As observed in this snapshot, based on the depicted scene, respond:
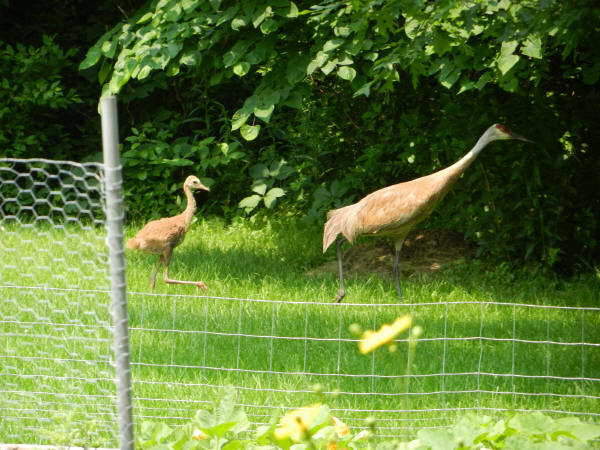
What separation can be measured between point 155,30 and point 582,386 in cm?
480

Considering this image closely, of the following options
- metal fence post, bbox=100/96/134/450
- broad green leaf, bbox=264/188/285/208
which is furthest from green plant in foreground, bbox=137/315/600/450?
broad green leaf, bbox=264/188/285/208

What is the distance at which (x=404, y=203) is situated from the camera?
6.32 metres

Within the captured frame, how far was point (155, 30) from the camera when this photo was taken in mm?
7188

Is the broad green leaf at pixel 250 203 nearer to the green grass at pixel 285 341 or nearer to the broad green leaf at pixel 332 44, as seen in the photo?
the green grass at pixel 285 341

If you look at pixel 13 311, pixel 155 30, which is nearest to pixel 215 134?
pixel 155 30

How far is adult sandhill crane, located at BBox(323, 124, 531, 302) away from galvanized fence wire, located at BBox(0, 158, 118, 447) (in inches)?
82.8

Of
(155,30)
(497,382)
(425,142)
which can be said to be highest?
(155,30)

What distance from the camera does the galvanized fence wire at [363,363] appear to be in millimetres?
4098

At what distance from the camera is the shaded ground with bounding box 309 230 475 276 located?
7.65 m

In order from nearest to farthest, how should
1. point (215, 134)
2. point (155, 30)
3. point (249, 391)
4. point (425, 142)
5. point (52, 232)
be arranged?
point (249, 391)
point (155, 30)
point (425, 142)
point (52, 232)
point (215, 134)

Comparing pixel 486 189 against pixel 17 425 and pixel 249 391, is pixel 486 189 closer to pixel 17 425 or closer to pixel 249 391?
pixel 249 391

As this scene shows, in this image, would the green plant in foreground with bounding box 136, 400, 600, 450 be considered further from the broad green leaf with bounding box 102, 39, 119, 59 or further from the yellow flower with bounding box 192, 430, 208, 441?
the broad green leaf with bounding box 102, 39, 119, 59

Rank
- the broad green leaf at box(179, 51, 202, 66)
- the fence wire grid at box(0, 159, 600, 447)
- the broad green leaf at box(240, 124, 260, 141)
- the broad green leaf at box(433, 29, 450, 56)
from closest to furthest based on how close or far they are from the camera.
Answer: the fence wire grid at box(0, 159, 600, 447) → the broad green leaf at box(433, 29, 450, 56) → the broad green leaf at box(179, 51, 202, 66) → the broad green leaf at box(240, 124, 260, 141)

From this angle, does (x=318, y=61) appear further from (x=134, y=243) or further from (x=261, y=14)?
(x=134, y=243)
